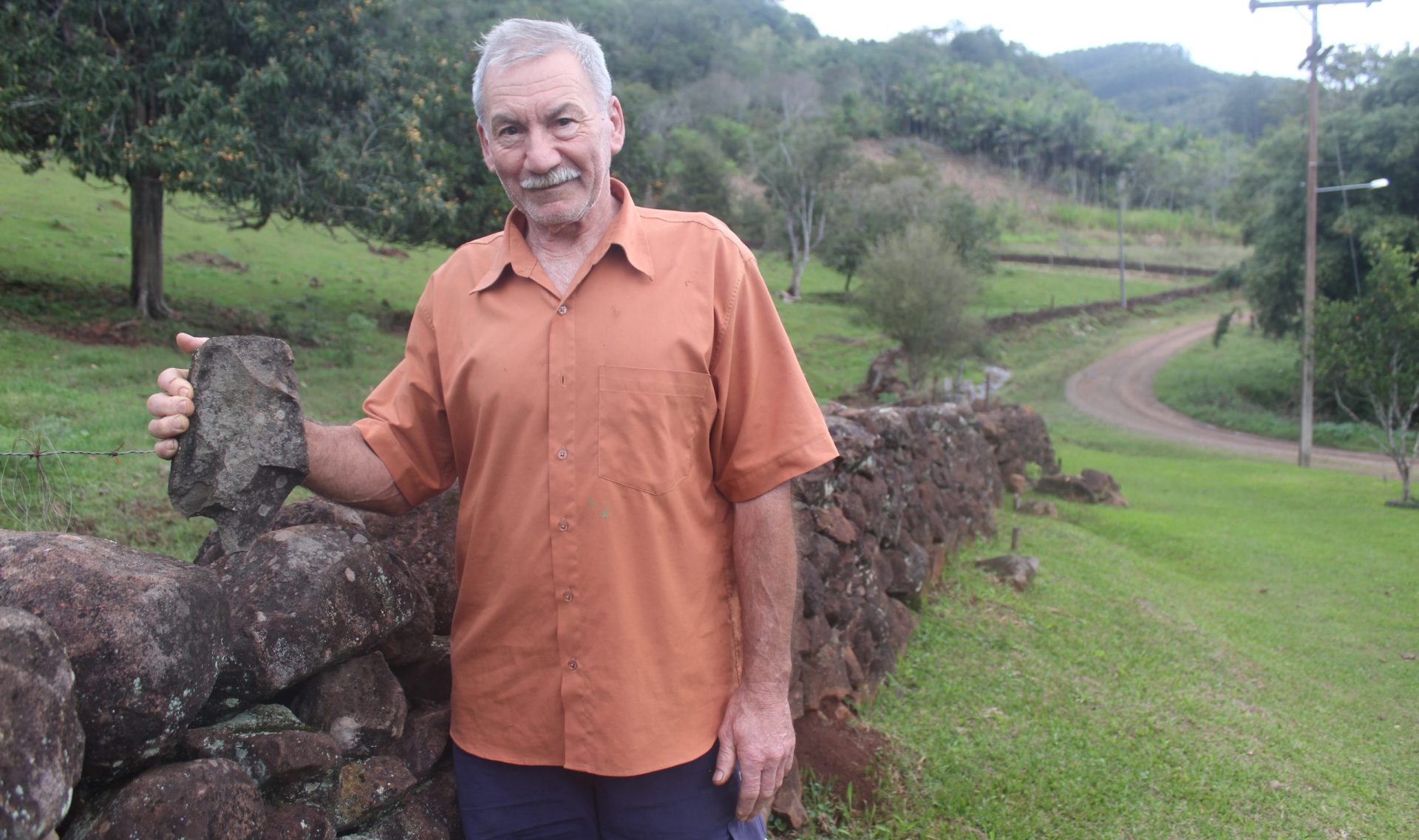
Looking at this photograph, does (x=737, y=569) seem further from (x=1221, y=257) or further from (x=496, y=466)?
(x=1221, y=257)

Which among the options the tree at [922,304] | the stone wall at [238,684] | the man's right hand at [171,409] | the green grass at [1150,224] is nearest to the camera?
the stone wall at [238,684]

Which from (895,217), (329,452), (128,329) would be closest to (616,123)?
(329,452)

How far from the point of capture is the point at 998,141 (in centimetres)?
9656

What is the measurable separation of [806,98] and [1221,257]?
4196cm

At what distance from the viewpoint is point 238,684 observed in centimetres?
233

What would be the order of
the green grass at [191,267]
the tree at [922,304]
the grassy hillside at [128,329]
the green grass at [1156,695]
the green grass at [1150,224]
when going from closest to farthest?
1. the green grass at [1156,695]
2. the grassy hillside at [128,329]
3. the green grass at [191,267]
4. the tree at [922,304]
5. the green grass at [1150,224]

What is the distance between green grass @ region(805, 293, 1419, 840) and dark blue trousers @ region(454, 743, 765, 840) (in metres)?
1.98

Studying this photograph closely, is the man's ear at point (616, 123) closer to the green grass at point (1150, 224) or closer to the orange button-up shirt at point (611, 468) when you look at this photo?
the orange button-up shirt at point (611, 468)

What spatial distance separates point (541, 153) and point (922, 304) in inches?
1131

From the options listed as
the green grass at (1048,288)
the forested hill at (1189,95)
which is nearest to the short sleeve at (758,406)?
the green grass at (1048,288)

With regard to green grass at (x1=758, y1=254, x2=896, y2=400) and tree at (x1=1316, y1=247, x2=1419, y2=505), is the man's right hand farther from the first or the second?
tree at (x1=1316, y1=247, x2=1419, y2=505)

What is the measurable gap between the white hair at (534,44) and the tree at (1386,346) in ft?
60.9

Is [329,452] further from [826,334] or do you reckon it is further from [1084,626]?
[826,334]

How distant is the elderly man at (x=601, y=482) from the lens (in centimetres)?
233
